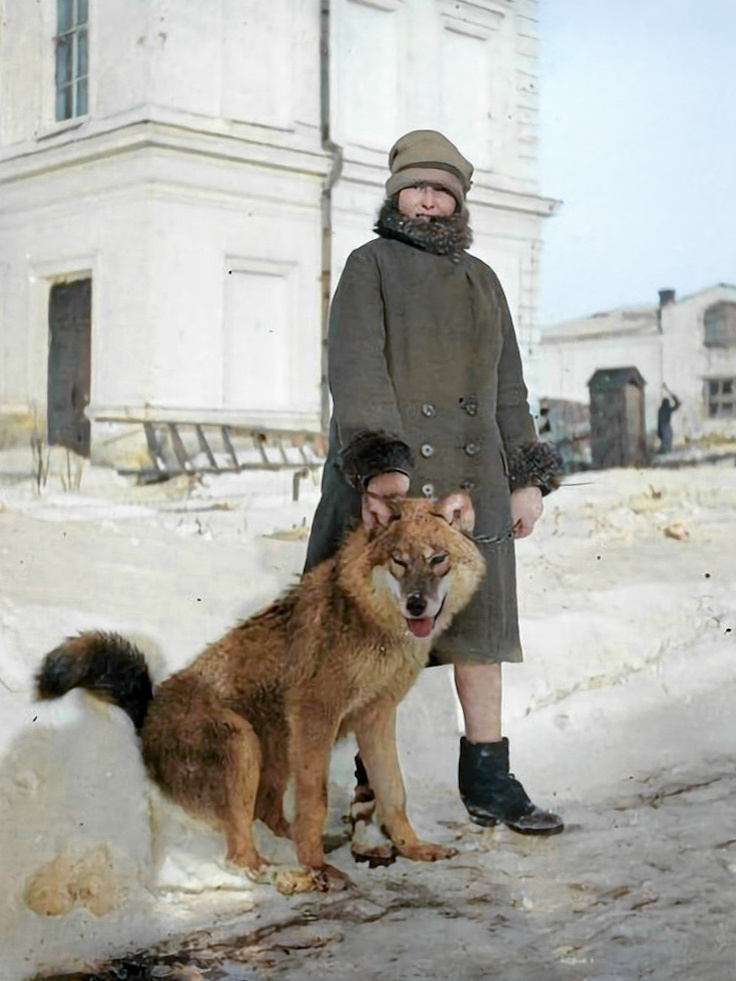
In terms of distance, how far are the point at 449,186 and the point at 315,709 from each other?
1.23m

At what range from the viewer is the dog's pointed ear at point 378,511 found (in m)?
2.54

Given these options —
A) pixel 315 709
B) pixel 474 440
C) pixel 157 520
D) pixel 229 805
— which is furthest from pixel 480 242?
pixel 229 805

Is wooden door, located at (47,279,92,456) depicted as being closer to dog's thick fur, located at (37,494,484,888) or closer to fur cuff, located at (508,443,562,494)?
dog's thick fur, located at (37,494,484,888)

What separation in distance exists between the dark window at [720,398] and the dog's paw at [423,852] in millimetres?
1473

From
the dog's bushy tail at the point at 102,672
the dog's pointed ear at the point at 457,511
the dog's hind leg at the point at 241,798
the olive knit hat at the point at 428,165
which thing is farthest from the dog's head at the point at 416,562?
the olive knit hat at the point at 428,165

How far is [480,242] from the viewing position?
9.84ft

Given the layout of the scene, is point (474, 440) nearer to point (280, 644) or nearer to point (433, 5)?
point (280, 644)

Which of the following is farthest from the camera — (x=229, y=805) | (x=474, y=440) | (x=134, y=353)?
(x=134, y=353)

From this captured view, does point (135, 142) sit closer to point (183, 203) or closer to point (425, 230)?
point (183, 203)

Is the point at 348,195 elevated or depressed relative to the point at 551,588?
elevated

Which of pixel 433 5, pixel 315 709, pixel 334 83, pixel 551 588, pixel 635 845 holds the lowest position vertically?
pixel 635 845

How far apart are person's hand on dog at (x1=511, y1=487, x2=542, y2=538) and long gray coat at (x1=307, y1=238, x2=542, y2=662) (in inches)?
1.8

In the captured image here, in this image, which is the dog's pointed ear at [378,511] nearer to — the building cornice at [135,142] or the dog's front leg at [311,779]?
the dog's front leg at [311,779]

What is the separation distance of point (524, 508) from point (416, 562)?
18.8 inches
